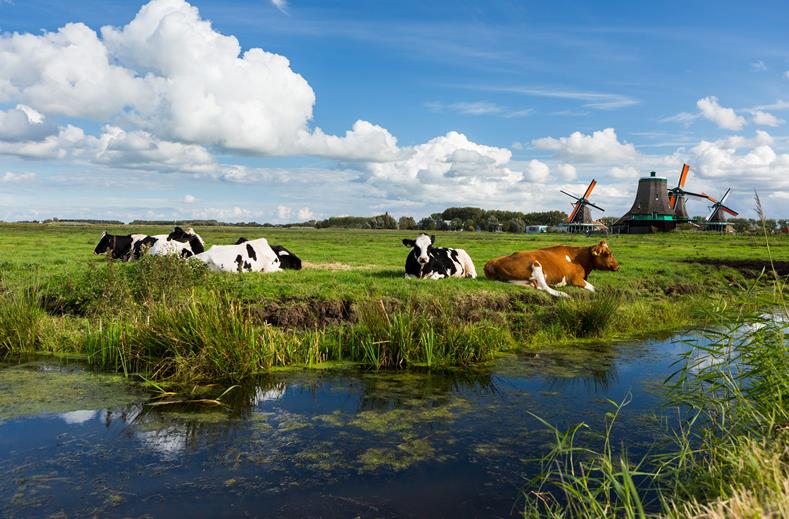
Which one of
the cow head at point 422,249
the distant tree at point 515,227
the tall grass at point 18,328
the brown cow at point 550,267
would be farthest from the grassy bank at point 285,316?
the distant tree at point 515,227

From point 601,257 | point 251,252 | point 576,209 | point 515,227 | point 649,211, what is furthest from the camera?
point 515,227

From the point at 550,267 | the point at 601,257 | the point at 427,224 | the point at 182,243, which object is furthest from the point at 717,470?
the point at 427,224

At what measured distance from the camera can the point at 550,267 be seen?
591 inches

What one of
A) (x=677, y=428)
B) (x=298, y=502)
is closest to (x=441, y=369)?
(x=677, y=428)

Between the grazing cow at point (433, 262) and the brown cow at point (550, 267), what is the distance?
2.55ft

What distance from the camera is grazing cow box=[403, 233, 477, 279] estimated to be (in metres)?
15.2

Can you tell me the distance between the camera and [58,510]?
463 centimetres

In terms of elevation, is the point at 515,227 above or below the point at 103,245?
above

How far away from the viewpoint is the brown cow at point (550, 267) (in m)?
14.6

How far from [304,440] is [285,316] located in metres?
5.48

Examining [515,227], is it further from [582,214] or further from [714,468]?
[714,468]

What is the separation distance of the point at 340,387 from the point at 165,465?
2999mm

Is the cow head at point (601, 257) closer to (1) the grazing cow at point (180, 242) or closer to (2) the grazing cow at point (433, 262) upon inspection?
(2) the grazing cow at point (433, 262)

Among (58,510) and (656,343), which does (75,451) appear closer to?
(58,510)
